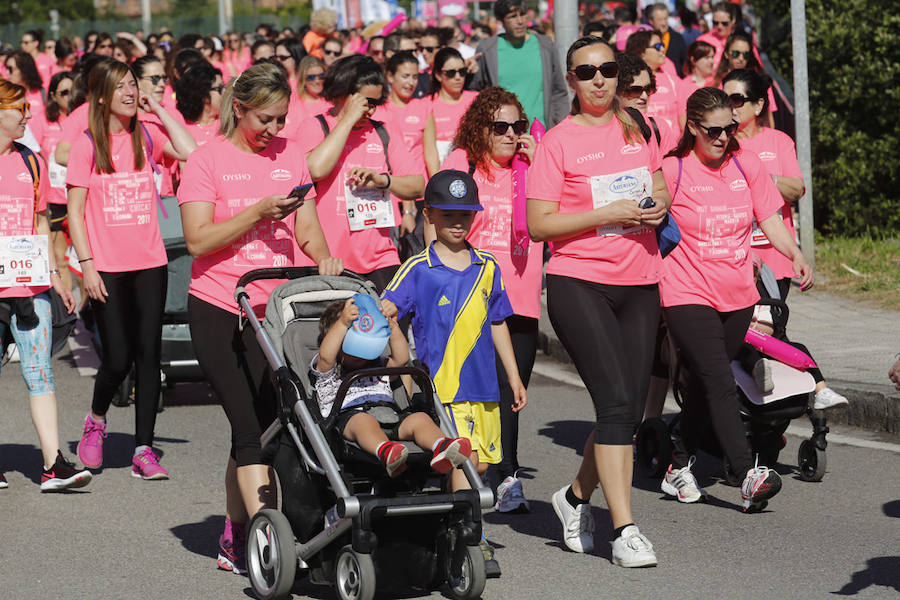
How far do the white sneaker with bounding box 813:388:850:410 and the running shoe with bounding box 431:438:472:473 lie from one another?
10.5 ft

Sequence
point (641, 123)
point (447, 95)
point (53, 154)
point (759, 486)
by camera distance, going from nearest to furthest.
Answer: point (641, 123), point (759, 486), point (447, 95), point (53, 154)

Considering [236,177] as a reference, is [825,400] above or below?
below

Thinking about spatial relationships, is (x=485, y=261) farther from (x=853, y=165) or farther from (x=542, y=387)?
(x=853, y=165)

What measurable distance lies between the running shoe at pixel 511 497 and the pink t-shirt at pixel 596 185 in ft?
4.37

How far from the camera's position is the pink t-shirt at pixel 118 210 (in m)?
8.14

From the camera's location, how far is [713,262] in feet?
24.0

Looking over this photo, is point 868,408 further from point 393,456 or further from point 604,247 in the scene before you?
point 393,456

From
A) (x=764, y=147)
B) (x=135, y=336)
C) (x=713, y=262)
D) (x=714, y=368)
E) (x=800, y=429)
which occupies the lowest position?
(x=800, y=429)

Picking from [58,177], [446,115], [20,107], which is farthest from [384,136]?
[58,177]

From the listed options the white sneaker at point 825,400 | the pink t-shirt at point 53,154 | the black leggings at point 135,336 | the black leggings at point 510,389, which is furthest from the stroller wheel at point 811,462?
the pink t-shirt at point 53,154

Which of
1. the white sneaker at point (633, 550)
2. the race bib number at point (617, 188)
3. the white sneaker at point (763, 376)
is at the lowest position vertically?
the white sneaker at point (633, 550)

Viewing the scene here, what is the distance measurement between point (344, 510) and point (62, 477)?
2.96 m

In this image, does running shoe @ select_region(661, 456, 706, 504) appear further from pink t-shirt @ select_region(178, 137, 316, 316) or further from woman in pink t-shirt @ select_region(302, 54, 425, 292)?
pink t-shirt @ select_region(178, 137, 316, 316)

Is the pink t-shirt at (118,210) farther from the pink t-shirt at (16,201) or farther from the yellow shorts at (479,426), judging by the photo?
the yellow shorts at (479,426)
